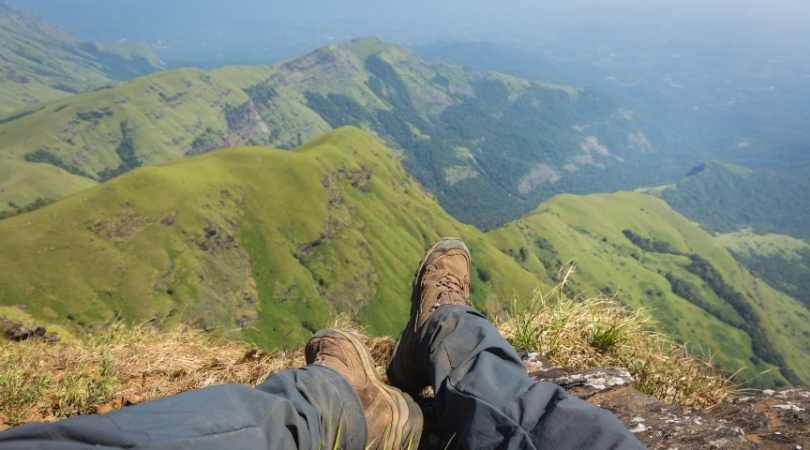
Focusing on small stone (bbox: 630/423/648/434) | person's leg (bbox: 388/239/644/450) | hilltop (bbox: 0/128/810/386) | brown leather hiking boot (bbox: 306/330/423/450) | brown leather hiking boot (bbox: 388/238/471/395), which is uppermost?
person's leg (bbox: 388/239/644/450)

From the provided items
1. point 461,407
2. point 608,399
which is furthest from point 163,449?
point 608,399

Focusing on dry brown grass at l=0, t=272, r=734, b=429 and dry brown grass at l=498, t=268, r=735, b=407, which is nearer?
dry brown grass at l=0, t=272, r=734, b=429

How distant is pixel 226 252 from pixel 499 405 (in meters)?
165

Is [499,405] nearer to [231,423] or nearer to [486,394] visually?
[486,394]

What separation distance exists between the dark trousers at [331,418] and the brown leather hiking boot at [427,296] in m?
0.78

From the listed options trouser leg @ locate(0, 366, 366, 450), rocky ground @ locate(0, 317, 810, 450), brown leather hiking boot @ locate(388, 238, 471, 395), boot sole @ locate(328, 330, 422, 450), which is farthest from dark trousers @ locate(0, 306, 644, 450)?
brown leather hiking boot @ locate(388, 238, 471, 395)

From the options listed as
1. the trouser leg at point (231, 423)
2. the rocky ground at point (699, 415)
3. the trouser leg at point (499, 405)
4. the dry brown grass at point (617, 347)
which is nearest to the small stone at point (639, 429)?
the rocky ground at point (699, 415)

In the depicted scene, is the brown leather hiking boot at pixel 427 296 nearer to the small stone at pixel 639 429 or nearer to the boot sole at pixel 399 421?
the boot sole at pixel 399 421

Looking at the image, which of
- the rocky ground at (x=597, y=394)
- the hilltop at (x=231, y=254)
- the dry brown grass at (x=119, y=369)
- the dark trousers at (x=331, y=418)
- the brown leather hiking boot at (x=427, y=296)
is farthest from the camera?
the hilltop at (x=231, y=254)

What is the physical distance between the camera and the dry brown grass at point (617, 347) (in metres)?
4.95

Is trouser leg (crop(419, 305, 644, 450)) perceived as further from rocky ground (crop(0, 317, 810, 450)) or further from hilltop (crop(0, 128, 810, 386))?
hilltop (crop(0, 128, 810, 386))

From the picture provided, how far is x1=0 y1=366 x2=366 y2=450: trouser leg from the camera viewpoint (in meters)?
2.35

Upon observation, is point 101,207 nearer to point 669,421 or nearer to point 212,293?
point 212,293

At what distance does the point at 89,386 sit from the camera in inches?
187
